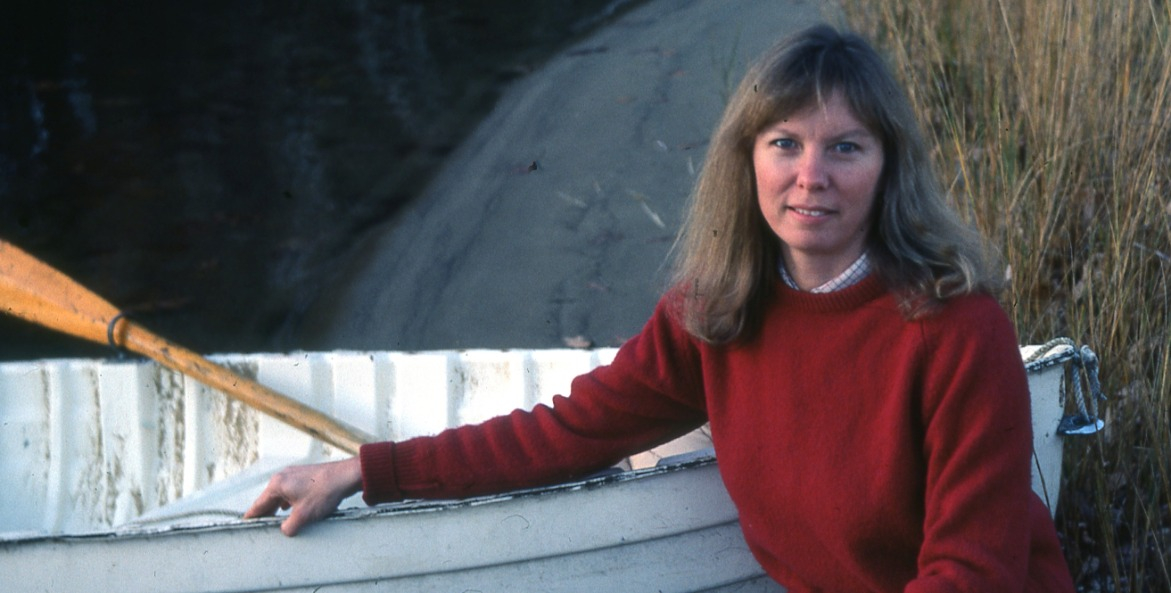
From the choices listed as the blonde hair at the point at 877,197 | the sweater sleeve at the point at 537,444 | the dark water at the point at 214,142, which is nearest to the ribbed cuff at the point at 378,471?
the sweater sleeve at the point at 537,444

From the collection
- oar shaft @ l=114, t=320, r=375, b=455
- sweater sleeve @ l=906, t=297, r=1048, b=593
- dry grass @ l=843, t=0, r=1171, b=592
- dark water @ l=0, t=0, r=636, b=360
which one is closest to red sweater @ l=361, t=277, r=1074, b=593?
sweater sleeve @ l=906, t=297, r=1048, b=593

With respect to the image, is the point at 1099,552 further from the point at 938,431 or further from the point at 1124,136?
the point at 938,431

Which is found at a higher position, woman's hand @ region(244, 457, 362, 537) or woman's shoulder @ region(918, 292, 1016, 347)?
woman's shoulder @ region(918, 292, 1016, 347)

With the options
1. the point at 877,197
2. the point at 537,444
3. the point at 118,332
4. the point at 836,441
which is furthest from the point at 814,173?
the point at 118,332

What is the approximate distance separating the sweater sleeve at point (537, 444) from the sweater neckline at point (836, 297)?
304 mm

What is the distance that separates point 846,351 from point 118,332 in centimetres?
208

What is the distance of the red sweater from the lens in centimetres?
148

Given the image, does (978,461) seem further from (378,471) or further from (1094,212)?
(1094,212)

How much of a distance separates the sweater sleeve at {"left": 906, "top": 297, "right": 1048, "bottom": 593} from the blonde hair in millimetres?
85

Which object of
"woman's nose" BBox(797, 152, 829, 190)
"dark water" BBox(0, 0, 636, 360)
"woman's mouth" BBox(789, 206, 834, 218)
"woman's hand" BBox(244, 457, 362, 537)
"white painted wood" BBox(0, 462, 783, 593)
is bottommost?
"white painted wood" BBox(0, 462, 783, 593)

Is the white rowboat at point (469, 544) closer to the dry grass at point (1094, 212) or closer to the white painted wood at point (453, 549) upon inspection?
the white painted wood at point (453, 549)

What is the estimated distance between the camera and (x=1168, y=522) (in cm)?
259

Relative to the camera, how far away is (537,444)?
1987 millimetres

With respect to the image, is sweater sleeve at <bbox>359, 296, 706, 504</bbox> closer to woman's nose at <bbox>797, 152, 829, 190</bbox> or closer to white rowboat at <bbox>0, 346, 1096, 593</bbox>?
white rowboat at <bbox>0, 346, 1096, 593</bbox>
